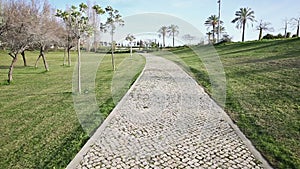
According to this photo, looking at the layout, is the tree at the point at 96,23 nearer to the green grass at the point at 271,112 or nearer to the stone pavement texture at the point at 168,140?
the stone pavement texture at the point at 168,140

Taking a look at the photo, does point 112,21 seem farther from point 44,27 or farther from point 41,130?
point 41,130

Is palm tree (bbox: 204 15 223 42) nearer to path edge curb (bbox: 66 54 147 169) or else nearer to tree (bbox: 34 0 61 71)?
tree (bbox: 34 0 61 71)

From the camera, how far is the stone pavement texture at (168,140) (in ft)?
12.2

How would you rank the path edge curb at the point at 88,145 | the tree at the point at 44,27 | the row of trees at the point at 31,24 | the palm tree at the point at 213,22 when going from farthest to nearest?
the palm tree at the point at 213,22
the tree at the point at 44,27
the row of trees at the point at 31,24
the path edge curb at the point at 88,145

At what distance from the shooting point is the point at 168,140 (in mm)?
4582

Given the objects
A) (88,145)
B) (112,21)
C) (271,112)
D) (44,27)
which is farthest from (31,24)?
(271,112)

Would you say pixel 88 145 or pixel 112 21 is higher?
pixel 112 21

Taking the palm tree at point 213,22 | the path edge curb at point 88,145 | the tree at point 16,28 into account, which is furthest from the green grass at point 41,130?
the palm tree at point 213,22

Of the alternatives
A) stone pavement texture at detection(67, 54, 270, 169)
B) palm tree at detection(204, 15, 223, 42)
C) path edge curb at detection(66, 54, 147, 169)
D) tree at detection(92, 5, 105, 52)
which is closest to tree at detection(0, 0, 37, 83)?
tree at detection(92, 5, 105, 52)

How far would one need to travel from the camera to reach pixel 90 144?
14.4 feet

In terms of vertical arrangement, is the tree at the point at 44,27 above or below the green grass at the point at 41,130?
above

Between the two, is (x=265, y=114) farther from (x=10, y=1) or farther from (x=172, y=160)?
(x=10, y=1)

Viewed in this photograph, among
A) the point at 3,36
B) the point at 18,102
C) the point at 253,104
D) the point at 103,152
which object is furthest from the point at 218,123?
the point at 3,36

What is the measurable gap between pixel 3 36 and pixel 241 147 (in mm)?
13358
